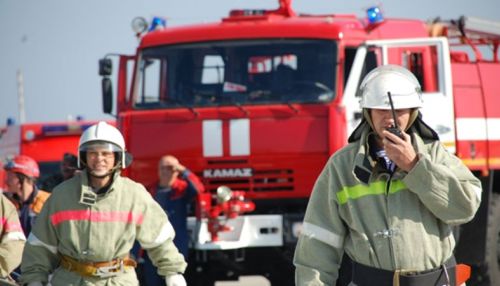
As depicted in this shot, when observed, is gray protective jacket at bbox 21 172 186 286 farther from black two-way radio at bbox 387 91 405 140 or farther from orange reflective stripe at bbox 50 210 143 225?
black two-way radio at bbox 387 91 405 140

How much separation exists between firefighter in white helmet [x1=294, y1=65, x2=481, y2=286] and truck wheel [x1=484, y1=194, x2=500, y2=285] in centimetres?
722

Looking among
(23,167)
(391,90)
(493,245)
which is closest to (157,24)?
(23,167)

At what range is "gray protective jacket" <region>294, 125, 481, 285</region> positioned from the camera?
4539mm

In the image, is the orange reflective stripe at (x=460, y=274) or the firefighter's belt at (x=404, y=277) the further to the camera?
the orange reflective stripe at (x=460, y=274)

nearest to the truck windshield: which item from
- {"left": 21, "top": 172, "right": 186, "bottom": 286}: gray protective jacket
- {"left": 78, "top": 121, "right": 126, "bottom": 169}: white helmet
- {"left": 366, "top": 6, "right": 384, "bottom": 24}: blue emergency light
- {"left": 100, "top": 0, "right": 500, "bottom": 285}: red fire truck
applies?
{"left": 100, "top": 0, "right": 500, "bottom": 285}: red fire truck

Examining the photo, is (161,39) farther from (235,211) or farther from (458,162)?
(458,162)

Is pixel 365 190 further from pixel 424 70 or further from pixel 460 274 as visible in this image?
pixel 424 70

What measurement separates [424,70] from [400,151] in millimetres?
6742

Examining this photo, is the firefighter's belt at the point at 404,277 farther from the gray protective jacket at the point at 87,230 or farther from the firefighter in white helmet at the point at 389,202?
the gray protective jacket at the point at 87,230

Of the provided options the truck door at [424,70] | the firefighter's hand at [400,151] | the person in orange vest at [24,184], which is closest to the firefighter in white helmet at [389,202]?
the firefighter's hand at [400,151]

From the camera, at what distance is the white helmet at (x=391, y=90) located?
187 inches

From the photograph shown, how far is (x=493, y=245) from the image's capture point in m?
11.9

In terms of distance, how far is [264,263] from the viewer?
38.4ft

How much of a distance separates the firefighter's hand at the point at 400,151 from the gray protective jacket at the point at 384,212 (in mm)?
33
